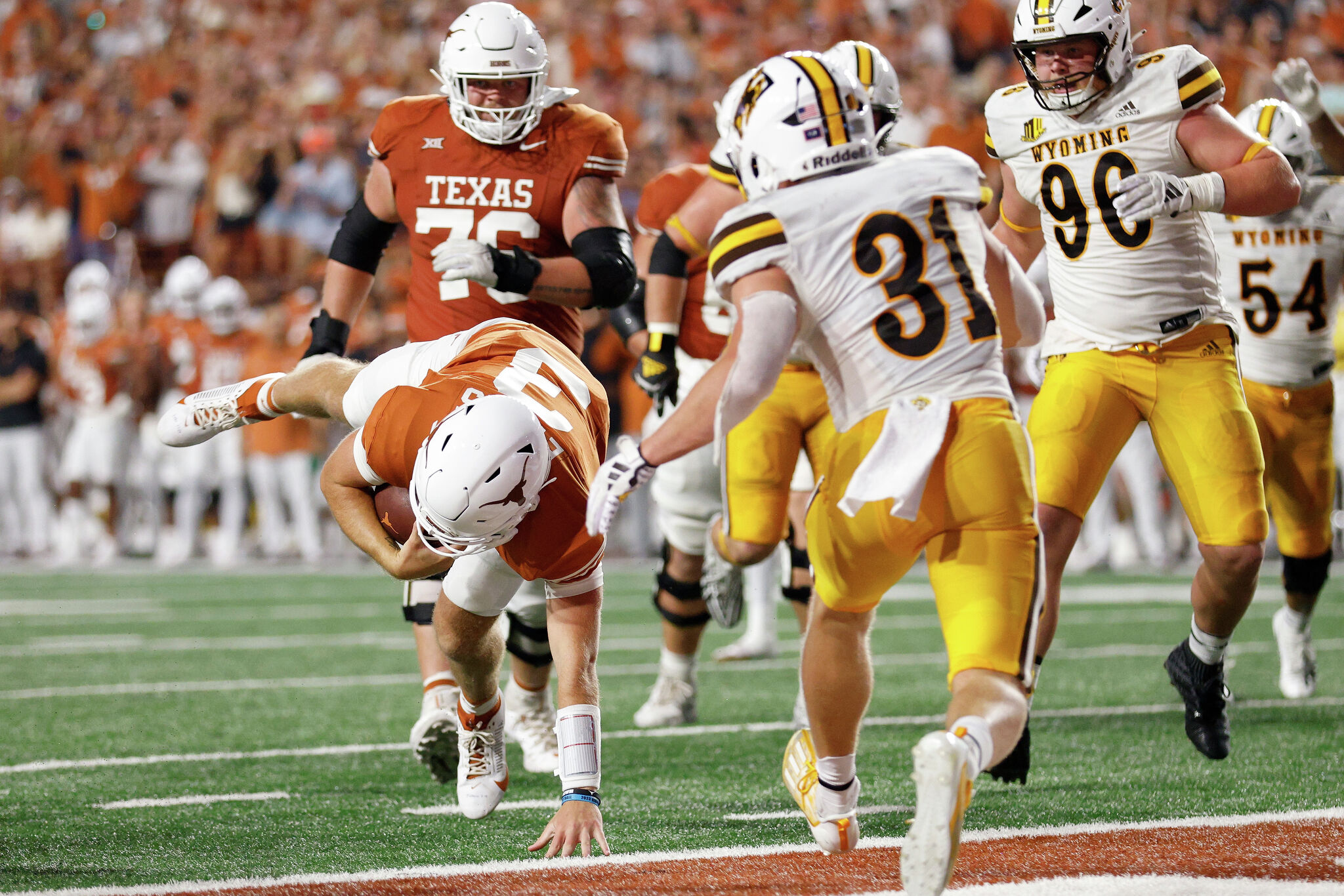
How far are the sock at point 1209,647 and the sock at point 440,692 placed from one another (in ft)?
6.56

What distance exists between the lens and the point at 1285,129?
539 centimetres

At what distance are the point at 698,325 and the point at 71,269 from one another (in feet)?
33.2

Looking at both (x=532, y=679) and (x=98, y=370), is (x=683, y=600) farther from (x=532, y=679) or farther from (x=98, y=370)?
(x=98, y=370)

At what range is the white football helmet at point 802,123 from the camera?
300 centimetres

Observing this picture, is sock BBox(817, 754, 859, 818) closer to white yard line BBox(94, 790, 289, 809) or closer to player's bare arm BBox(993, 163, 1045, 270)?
white yard line BBox(94, 790, 289, 809)

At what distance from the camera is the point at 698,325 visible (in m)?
5.71

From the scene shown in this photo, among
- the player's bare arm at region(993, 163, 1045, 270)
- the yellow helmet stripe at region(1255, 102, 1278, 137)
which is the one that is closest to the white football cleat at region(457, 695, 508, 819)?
the player's bare arm at region(993, 163, 1045, 270)

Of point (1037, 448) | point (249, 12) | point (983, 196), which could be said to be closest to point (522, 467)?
point (983, 196)

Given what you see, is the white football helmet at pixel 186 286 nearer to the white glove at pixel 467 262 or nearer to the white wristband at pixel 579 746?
the white glove at pixel 467 262

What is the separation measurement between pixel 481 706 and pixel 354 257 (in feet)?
5.42

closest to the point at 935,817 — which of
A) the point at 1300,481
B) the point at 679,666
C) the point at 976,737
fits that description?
the point at 976,737

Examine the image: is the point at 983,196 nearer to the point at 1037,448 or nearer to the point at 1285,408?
the point at 1037,448

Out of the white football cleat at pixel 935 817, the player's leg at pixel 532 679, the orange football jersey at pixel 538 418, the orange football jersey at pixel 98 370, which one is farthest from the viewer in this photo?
the orange football jersey at pixel 98 370

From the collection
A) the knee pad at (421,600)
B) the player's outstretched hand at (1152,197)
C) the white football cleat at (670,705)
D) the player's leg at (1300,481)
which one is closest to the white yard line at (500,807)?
the knee pad at (421,600)
